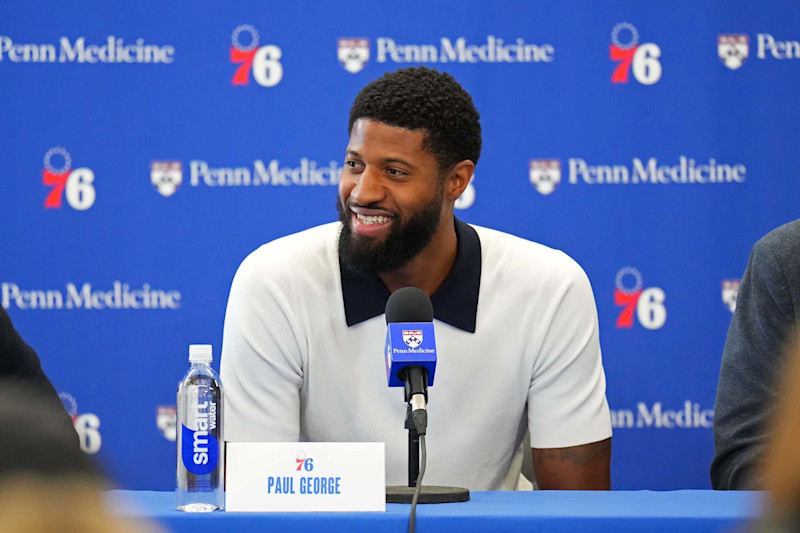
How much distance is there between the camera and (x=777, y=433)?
0.46 meters

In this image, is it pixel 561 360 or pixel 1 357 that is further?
pixel 561 360

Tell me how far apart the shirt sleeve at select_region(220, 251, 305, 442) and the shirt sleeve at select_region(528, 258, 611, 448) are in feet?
1.72

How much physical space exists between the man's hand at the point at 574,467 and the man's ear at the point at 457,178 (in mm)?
660

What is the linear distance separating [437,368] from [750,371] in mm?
660

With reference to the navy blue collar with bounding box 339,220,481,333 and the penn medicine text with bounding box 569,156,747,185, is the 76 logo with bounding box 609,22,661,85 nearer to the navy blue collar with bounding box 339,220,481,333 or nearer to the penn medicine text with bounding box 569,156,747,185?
the penn medicine text with bounding box 569,156,747,185

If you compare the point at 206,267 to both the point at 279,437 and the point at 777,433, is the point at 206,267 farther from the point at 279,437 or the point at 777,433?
the point at 777,433

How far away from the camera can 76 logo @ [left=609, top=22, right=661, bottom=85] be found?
10.7 feet

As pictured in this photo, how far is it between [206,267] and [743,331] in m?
1.84

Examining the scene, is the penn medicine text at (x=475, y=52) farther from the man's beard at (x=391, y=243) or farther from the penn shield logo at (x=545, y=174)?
the man's beard at (x=391, y=243)

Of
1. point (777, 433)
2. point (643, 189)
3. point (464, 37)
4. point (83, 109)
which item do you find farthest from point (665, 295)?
point (777, 433)

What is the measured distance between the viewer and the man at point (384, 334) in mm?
2166

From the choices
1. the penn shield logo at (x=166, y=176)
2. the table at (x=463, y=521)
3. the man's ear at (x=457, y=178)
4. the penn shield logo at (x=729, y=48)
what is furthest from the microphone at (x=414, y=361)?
the penn shield logo at (x=729, y=48)

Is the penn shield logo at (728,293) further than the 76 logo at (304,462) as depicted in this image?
Yes

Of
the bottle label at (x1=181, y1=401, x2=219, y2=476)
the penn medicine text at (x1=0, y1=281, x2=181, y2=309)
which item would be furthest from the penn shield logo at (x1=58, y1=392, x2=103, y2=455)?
the bottle label at (x1=181, y1=401, x2=219, y2=476)
